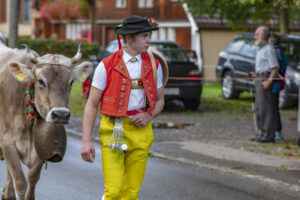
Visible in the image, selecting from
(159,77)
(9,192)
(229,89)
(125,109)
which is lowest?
(229,89)

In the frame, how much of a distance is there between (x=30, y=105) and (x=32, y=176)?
2.78ft

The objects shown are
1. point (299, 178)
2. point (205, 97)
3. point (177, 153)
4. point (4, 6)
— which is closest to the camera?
point (299, 178)

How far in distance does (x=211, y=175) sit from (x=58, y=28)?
139 ft

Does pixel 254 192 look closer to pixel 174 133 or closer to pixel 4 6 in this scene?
pixel 174 133

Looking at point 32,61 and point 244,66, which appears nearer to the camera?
point 32,61

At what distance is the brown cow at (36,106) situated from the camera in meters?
5.65

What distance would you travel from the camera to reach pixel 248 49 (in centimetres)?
1894

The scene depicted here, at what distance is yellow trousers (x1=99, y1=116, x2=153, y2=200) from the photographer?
4980 mm

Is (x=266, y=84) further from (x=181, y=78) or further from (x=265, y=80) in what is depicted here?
(x=181, y=78)

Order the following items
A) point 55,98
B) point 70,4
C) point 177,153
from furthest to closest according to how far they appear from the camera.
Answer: point 70,4
point 177,153
point 55,98

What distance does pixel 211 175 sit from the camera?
8.64 metres

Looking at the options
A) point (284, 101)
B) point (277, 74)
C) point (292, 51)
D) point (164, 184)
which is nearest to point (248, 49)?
point (292, 51)

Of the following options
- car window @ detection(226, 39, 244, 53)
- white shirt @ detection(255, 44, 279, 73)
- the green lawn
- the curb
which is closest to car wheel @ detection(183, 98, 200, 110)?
the green lawn

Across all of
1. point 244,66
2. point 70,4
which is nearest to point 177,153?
point 244,66
